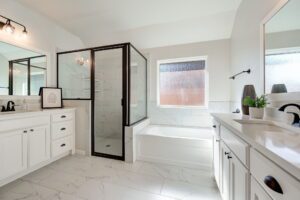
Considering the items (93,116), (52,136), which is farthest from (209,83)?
(52,136)

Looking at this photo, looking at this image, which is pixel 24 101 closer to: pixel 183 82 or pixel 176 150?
pixel 176 150

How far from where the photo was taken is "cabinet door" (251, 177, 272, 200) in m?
0.60

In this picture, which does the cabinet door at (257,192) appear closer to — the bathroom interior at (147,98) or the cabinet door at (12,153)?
the bathroom interior at (147,98)

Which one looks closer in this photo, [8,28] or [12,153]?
[12,153]

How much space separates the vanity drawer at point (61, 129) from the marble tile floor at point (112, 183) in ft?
1.42

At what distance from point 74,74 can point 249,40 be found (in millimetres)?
3004

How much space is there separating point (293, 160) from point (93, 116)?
2599 mm

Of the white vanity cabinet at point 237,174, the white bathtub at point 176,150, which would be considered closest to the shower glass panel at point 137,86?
the white bathtub at point 176,150

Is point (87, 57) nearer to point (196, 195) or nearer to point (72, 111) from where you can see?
point (72, 111)

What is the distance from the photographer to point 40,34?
8.06 feet

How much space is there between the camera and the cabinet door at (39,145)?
72.1 inches

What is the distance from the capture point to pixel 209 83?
2861mm

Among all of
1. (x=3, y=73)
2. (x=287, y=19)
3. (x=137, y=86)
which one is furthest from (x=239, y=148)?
(x=3, y=73)

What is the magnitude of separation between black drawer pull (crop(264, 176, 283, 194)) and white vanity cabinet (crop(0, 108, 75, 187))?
91.3 inches
